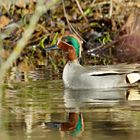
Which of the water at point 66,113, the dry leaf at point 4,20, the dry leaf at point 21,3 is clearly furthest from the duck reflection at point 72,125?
the dry leaf at point 21,3

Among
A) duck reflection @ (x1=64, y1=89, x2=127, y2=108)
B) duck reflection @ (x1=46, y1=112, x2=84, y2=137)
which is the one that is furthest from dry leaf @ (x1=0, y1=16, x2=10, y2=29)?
duck reflection @ (x1=46, y1=112, x2=84, y2=137)

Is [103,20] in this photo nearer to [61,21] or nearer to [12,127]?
[61,21]

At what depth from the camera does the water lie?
566cm

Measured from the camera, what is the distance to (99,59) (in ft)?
40.9

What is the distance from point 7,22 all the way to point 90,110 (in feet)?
24.3

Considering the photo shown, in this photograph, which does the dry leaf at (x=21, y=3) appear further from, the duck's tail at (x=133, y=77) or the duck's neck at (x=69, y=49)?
the duck's tail at (x=133, y=77)

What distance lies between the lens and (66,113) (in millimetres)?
6918

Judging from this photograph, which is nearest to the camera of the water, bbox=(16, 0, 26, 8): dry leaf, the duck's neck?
the water

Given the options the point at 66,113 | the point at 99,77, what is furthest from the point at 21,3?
the point at 66,113

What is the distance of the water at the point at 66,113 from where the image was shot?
18.6 feet

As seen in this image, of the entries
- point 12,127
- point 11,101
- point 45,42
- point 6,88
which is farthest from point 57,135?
point 45,42

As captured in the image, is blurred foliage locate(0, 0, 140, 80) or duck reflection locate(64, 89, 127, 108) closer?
duck reflection locate(64, 89, 127, 108)

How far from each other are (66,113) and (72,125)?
0.71 meters

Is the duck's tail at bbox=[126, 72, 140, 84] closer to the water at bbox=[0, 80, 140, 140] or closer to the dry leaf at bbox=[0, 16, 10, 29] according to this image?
the water at bbox=[0, 80, 140, 140]
